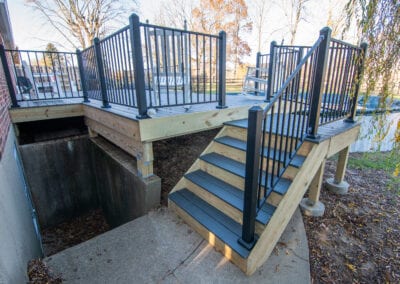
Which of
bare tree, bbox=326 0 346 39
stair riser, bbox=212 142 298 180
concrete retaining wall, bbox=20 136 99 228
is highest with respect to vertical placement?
bare tree, bbox=326 0 346 39

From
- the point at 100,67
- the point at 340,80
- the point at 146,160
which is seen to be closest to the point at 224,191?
the point at 146,160

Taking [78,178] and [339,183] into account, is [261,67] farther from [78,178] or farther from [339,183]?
[78,178]

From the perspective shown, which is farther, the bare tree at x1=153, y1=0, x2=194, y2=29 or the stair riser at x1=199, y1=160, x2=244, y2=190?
the bare tree at x1=153, y1=0, x2=194, y2=29

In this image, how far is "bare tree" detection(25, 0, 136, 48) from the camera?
11.0m

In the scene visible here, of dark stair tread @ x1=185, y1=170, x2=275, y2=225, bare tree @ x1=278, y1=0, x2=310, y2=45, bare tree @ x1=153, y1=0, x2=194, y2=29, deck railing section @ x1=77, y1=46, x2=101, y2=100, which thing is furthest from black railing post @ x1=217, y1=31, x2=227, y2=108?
bare tree @ x1=153, y1=0, x2=194, y2=29

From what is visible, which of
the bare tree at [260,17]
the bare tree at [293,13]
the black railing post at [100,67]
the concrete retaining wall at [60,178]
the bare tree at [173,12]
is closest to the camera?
the black railing post at [100,67]

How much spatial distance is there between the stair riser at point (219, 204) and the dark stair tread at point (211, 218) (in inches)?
1.4

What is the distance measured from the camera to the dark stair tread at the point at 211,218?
191cm

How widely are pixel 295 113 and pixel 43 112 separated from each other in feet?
13.4

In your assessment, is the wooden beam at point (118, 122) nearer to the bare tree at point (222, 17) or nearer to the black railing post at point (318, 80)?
the black railing post at point (318, 80)

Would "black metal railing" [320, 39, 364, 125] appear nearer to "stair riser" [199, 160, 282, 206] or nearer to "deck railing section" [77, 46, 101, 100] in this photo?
"stair riser" [199, 160, 282, 206]

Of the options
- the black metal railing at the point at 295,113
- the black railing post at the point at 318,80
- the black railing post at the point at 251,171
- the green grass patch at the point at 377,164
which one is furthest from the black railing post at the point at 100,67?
the green grass patch at the point at 377,164

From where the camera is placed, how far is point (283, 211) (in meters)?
1.95

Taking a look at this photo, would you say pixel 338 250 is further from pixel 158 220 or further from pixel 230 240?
pixel 158 220
